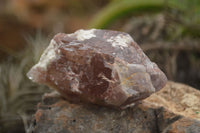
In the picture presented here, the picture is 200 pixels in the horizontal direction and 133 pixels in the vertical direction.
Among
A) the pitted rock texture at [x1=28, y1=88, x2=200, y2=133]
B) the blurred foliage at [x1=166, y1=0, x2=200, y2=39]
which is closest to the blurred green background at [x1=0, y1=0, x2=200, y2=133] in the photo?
the blurred foliage at [x1=166, y1=0, x2=200, y2=39]

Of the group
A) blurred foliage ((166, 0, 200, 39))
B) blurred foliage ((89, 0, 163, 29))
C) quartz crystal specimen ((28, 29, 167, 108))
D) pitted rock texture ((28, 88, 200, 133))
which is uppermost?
blurred foliage ((89, 0, 163, 29))

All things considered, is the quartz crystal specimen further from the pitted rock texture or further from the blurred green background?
the blurred green background

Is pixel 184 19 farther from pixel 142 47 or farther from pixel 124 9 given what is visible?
pixel 124 9

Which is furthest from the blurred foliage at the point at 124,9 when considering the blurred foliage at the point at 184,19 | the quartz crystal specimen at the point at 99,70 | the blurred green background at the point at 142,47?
the quartz crystal specimen at the point at 99,70

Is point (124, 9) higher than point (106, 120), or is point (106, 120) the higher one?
point (124, 9)

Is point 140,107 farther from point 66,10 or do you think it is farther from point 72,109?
point 66,10

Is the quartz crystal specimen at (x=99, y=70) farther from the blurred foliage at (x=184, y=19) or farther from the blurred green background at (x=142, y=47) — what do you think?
the blurred foliage at (x=184, y=19)

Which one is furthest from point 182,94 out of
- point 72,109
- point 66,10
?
point 66,10

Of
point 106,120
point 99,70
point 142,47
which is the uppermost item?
point 142,47

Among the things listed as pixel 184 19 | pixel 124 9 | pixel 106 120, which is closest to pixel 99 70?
pixel 106 120
